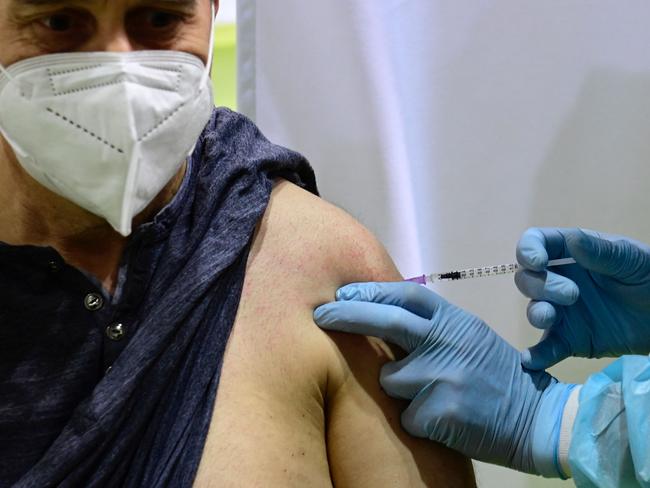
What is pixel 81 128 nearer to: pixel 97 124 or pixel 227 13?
pixel 97 124

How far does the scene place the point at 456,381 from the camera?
4.36 ft

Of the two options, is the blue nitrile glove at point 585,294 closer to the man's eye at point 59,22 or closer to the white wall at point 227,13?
the man's eye at point 59,22

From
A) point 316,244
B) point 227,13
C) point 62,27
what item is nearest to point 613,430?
point 316,244

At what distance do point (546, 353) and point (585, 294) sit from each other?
13 centimetres

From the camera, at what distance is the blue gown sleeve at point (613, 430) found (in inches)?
49.3

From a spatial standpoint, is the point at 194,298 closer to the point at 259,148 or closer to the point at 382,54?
the point at 259,148

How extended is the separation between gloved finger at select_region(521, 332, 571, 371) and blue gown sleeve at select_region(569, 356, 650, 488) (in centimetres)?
11

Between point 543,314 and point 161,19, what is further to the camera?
point 543,314

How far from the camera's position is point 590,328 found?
1474 mm

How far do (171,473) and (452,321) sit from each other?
0.47m

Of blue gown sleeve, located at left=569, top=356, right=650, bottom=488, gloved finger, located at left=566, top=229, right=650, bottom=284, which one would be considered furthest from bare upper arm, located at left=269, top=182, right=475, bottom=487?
gloved finger, located at left=566, top=229, right=650, bottom=284

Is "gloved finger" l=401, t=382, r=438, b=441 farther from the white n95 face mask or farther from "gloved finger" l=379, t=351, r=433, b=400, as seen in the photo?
the white n95 face mask

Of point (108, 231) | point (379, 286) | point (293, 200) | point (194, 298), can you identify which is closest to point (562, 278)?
point (379, 286)

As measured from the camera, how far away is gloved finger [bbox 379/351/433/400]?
129 cm
